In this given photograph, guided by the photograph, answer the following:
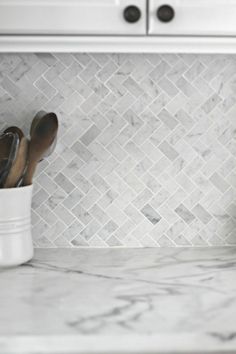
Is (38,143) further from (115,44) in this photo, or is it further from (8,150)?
(115,44)

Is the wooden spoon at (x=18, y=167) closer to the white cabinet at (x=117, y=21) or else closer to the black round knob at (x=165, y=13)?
the white cabinet at (x=117, y=21)

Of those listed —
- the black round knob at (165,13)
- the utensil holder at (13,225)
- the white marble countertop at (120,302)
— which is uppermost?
the black round knob at (165,13)

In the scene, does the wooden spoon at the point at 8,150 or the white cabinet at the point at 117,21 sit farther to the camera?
the wooden spoon at the point at 8,150

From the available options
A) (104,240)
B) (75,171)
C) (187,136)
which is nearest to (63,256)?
(104,240)

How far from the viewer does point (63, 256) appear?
5.02ft

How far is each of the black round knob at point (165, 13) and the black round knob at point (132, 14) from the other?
1.9 inches

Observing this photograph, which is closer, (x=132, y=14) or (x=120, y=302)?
(x=120, y=302)

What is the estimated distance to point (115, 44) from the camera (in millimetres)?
1315

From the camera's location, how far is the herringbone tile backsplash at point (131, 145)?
1576mm

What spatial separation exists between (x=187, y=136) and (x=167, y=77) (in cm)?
18

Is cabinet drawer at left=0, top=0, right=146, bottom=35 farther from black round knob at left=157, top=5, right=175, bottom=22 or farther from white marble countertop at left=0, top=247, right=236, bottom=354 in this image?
white marble countertop at left=0, top=247, right=236, bottom=354

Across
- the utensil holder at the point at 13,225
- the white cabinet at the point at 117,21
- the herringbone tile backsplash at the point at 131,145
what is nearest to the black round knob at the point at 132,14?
the white cabinet at the point at 117,21

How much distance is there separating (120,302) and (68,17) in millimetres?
647

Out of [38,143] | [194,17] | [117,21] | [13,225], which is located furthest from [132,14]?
[13,225]
